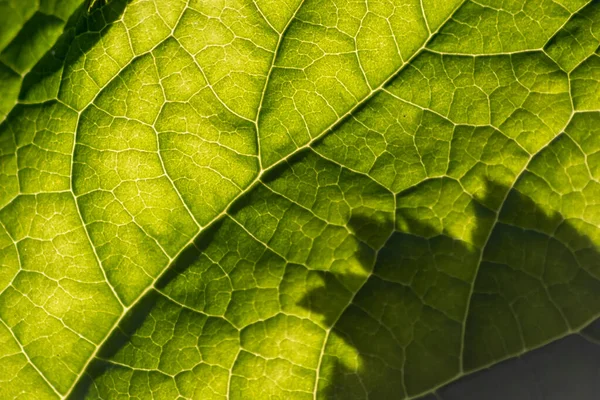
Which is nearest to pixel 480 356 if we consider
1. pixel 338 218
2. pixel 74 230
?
pixel 338 218

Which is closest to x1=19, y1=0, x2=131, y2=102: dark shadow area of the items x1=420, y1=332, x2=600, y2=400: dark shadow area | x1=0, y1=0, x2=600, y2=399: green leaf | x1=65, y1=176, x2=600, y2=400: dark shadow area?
x1=0, y1=0, x2=600, y2=399: green leaf

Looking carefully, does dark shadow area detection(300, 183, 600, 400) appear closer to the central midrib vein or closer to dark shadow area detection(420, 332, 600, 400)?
dark shadow area detection(420, 332, 600, 400)

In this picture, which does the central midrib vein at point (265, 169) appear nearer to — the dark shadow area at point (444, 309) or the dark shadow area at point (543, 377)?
the dark shadow area at point (444, 309)

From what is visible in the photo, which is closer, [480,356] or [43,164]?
[480,356]

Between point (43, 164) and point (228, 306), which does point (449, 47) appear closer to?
point (228, 306)

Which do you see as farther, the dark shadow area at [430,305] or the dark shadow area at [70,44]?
the dark shadow area at [70,44]

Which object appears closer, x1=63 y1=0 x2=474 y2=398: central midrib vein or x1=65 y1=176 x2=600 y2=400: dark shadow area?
x1=65 y1=176 x2=600 y2=400: dark shadow area

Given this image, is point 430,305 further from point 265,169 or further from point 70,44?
point 70,44

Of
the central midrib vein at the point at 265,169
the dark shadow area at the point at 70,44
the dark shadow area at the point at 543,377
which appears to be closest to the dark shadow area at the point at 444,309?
the dark shadow area at the point at 543,377
